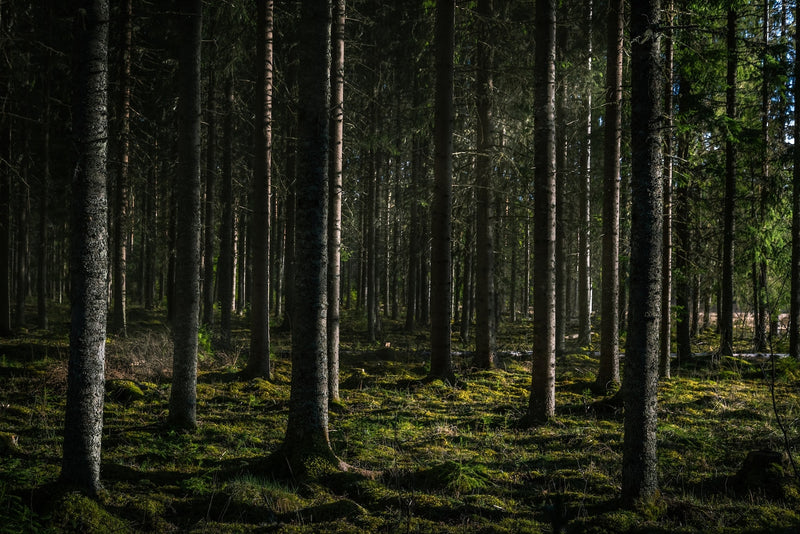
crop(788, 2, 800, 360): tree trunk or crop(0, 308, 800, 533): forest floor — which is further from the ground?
crop(788, 2, 800, 360): tree trunk

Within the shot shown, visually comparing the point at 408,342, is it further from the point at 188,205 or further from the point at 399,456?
the point at 188,205

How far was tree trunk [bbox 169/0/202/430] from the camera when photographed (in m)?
7.66

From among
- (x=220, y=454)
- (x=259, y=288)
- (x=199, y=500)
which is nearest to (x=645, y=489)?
(x=199, y=500)

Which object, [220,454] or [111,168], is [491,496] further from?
[111,168]

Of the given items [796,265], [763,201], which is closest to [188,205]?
[796,265]

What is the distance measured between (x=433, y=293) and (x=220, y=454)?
619 cm

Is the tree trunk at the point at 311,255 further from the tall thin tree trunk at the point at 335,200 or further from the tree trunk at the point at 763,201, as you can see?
the tree trunk at the point at 763,201

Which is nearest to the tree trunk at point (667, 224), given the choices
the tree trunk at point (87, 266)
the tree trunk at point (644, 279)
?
the tree trunk at point (644, 279)

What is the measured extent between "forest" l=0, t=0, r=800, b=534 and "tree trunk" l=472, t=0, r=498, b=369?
8 cm

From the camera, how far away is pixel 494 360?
14133 mm

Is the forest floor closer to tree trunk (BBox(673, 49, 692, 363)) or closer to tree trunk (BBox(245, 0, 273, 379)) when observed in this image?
tree trunk (BBox(673, 49, 692, 363))

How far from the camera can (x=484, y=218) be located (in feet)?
44.0

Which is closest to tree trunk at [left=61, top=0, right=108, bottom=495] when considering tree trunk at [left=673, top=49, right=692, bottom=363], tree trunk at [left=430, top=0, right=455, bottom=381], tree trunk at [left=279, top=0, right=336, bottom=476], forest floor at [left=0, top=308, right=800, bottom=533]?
forest floor at [left=0, top=308, right=800, bottom=533]

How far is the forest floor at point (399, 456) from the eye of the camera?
486cm
